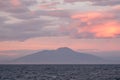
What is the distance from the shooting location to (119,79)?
90625 mm

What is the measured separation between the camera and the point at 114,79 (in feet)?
302

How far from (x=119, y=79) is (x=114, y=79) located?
173 cm
